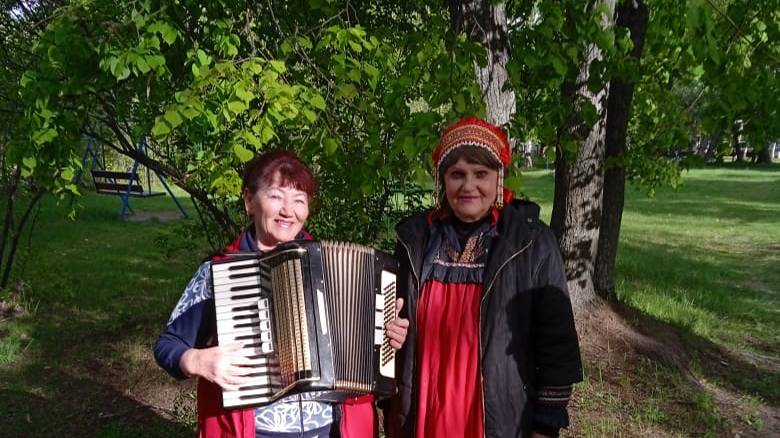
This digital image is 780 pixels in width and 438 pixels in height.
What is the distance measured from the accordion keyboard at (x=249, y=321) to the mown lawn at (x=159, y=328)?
3047mm

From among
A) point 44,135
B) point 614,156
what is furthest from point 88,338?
point 614,156

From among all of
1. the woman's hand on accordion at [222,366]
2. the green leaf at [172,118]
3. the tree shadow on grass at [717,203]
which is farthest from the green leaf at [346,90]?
the tree shadow on grass at [717,203]

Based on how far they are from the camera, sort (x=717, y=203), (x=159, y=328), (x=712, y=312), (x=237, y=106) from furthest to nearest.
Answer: (x=717, y=203), (x=712, y=312), (x=159, y=328), (x=237, y=106)

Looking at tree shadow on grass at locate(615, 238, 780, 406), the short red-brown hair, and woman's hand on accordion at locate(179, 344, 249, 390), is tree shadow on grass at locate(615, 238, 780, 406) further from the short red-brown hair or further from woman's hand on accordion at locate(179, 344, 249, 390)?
woman's hand on accordion at locate(179, 344, 249, 390)

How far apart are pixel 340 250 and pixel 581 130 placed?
13.2 ft

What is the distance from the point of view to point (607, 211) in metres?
6.43

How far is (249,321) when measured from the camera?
2.08 metres

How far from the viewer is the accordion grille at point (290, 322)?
207 cm

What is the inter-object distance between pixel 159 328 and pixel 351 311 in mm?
5163

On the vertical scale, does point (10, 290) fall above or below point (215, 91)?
below

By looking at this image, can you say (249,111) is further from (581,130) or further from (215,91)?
(581,130)

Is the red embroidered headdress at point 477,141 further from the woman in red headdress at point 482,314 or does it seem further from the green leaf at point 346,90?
the green leaf at point 346,90

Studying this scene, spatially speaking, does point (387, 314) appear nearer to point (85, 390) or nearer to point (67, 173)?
point (67, 173)

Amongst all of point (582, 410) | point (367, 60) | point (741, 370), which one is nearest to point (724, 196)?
point (741, 370)
